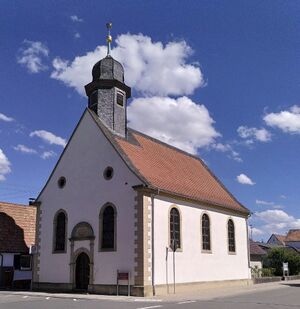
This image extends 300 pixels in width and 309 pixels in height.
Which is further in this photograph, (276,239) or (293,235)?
(276,239)

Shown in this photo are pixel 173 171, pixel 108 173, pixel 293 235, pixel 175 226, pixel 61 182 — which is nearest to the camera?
pixel 108 173

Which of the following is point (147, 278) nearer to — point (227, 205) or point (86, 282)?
point (86, 282)

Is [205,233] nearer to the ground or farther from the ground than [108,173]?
nearer to the ground

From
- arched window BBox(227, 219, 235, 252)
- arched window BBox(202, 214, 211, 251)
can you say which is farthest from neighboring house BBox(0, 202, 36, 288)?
arched window BBox(227, 219, 235, 252)

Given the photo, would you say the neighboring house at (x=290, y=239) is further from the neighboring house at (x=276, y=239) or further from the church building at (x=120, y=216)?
the church building at (x=120, y=216)

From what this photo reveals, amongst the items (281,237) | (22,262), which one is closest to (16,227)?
(22,262)

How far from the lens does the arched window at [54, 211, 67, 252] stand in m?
27.6

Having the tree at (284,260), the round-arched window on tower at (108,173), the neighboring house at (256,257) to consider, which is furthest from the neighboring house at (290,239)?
the round-arched window on tower at (108,173)

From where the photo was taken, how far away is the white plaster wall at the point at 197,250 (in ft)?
81.6

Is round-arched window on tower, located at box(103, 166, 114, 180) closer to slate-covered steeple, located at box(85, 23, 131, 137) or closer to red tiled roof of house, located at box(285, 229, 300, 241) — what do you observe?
slate-covered steeple, located at box(85, 23, 131, 137)

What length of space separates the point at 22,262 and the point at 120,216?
1101 centimetres

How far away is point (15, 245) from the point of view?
105ft

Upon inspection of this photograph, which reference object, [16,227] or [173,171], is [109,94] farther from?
[16,227]

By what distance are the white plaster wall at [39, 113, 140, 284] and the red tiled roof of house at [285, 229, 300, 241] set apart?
266 feet
